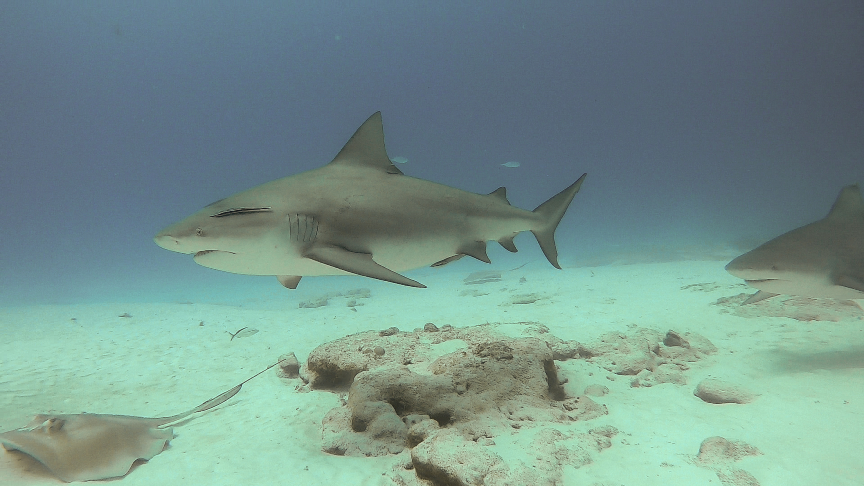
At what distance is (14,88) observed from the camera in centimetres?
5881

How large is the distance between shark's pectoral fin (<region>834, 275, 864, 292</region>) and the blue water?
2855 cm

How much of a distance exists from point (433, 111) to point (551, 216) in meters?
82.2

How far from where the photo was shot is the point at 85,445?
294 centimetres

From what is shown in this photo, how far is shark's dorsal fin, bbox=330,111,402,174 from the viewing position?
391 cm

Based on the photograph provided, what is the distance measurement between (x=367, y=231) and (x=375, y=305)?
10.4 meters

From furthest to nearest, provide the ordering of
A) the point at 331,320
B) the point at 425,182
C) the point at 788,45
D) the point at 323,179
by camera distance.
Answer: the point at 788,45, the point at 331,320, the point at 425,182, the point at 323,179

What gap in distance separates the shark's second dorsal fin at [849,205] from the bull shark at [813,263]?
0.15 metres

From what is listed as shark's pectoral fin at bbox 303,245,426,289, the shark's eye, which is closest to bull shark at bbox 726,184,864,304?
shark's pectoral fin at bbox 303,245,426,289

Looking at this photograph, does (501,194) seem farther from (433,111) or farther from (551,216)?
(433,111)

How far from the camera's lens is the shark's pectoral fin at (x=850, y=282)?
3880 mm

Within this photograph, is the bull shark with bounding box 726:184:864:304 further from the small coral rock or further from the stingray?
the stingray

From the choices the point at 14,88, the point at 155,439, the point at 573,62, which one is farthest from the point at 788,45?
the point at 14,88

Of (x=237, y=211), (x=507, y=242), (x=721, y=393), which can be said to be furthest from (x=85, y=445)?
(x=721, y=393)

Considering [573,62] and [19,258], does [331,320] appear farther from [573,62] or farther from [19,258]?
[573,62]
